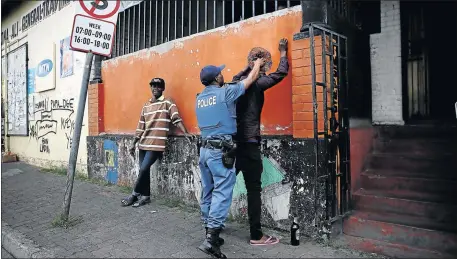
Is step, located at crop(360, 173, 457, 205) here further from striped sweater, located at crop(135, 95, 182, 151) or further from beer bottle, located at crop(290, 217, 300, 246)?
striped sweater, located at crop(135, 95, 182, 151)

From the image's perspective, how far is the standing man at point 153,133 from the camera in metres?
5.15

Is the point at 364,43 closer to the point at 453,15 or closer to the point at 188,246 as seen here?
the point at 453,15

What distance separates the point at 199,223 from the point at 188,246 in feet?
2.43

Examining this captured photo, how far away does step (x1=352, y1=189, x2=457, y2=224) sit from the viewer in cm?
378

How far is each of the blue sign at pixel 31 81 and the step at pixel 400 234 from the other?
30.8 ft

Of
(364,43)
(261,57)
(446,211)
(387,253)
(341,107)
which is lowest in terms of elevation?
(387,253)

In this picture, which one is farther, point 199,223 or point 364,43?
point 364,43

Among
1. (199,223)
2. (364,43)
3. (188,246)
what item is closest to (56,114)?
(199,223)

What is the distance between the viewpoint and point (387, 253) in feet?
11.9

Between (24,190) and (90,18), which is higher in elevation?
(90,18)

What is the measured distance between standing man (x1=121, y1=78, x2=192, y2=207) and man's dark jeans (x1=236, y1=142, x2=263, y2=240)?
1.59 m

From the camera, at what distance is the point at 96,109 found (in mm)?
7141

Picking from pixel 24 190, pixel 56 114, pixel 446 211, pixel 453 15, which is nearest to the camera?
pixel 446 211

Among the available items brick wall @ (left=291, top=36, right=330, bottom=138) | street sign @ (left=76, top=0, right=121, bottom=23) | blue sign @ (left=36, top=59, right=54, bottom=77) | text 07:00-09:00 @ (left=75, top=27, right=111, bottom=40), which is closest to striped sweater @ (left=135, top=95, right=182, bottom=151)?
text 07:00-09:00 @ (left=75, top=27, right=111, bottom=40)
